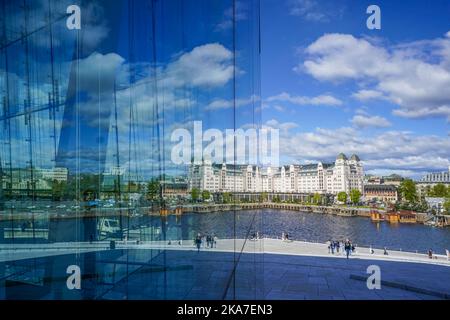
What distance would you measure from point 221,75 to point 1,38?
7.62 feet

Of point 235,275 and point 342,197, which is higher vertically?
point 235,275

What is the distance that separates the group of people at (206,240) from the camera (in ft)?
14.6

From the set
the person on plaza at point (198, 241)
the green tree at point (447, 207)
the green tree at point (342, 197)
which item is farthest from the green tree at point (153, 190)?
the green tree at point (342, 197)

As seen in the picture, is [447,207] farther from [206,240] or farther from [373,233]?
[206,240]

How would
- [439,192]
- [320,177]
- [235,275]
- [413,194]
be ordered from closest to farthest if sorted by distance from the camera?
[235,275] → [439,192] → [413,194] → [320,177]

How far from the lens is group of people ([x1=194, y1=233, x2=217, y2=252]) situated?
4.44 m

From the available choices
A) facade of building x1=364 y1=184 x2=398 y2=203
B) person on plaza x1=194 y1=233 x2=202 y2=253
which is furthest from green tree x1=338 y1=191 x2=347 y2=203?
person on plaza x1=194 y1=233 x2=202 y2=253

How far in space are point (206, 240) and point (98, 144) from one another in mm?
1541

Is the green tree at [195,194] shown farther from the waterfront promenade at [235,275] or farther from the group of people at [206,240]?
the waterfront promenade at [235,275]

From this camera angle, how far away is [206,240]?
4.62m

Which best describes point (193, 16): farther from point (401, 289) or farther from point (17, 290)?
point (401, 289)

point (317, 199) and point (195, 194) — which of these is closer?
point (195, 194)

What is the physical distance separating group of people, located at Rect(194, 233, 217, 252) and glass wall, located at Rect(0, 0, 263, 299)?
Answer: 10cm

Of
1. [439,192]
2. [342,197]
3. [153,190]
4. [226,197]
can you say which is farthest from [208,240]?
[439,192]
